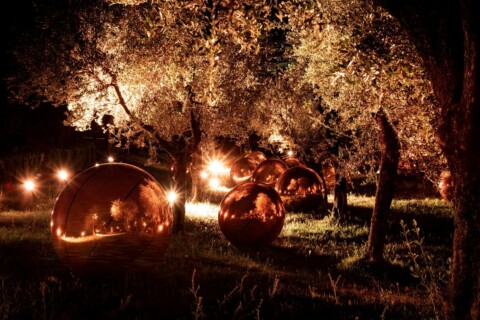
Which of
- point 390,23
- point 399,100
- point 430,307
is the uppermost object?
point 390,23

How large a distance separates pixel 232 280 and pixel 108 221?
117 inches

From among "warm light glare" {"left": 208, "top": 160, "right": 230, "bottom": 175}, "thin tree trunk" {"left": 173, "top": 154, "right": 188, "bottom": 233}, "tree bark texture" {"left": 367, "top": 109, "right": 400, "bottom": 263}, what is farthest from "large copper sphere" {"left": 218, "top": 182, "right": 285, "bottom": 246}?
"warm light glare" {"left": 208, "top": 160, "right": 230, "bottom": 175}

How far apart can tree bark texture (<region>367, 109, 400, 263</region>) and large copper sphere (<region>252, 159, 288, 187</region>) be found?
1321 cm

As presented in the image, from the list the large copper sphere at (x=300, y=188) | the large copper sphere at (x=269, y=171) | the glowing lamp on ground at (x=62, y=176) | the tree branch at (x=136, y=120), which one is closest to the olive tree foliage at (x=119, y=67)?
the tree branch at (x=136, y=120)

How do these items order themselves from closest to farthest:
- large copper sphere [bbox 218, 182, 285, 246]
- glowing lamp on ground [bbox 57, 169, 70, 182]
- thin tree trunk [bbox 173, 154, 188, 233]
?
large copper sphere [bbox 218, 182, 285, 246] → thin tree trunk [bbox 173, 154, 188, 233] → glowing lamp on ground [bbox 57, 169, 70, 182]

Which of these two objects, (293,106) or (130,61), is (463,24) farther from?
(293,106)

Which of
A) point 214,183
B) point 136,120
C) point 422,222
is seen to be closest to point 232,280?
point 136,120

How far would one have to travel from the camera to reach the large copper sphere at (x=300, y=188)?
71.4 feet

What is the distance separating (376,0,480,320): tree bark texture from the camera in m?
5.69

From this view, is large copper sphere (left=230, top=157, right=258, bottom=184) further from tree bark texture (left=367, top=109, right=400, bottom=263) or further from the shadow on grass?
tree bark texture (left=367, top=109, right=400, bottom=263)

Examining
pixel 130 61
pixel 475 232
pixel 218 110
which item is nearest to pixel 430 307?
pixel 475 232

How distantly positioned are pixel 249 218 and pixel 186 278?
13.9 ft

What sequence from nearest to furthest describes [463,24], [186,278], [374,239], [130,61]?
[463,24] < [186,278] < [374,239] < [130,61]

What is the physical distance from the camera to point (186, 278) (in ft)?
31.6
